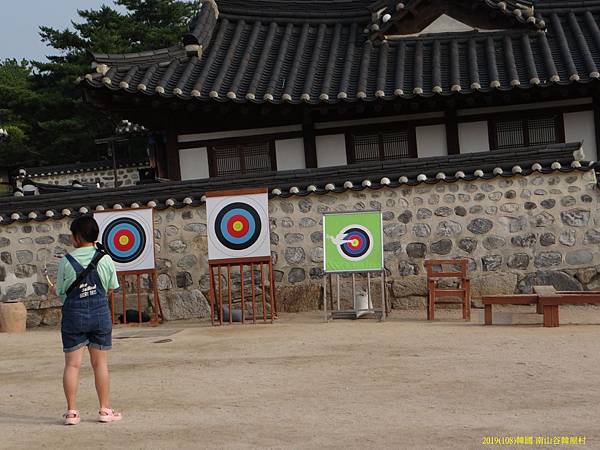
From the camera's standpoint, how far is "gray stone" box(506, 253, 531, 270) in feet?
41.6

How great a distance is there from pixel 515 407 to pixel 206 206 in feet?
22.5

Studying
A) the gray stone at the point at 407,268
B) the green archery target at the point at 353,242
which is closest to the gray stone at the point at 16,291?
the green archery target at the point at 353,242

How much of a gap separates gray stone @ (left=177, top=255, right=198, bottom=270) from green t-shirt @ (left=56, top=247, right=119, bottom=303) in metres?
6.53

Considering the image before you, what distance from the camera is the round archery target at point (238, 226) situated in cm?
1197

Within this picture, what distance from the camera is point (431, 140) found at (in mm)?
15531

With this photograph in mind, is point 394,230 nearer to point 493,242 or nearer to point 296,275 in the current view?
point 493,242

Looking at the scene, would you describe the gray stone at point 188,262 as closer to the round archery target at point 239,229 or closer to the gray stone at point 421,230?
the round archery target at point 239,229

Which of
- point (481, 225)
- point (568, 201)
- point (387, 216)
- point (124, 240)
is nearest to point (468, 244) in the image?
point (481, 225)

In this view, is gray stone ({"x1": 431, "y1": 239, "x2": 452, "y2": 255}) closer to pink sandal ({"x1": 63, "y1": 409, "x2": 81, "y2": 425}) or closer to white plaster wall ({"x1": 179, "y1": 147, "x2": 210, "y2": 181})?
white plaster wall ({"x1": 179, "y1": 147, "x2": 210, "y2": 181})

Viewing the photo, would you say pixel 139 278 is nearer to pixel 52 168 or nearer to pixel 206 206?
pixel 206 206

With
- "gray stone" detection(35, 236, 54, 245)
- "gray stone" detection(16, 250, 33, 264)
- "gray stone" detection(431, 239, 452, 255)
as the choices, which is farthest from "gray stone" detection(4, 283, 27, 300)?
"gray stone" detection(431, 239, 452, 255)

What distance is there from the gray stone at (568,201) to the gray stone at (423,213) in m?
1.81

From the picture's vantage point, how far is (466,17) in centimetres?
1662

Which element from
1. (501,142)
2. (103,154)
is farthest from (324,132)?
(103,154)
